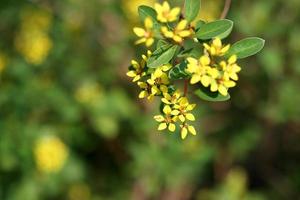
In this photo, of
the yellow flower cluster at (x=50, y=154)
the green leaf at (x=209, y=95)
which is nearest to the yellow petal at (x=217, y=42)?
the green leaf at (x=209, y=95)

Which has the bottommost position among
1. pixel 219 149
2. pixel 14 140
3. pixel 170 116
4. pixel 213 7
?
pixel 219 149

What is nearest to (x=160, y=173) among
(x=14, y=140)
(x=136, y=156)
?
(x=136, y=156)

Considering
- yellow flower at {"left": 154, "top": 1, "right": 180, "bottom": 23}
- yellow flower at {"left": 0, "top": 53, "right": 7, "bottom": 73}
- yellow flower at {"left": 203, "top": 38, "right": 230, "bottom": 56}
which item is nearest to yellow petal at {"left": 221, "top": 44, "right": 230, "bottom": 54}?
yellow flower at {"left": 203, "top": 38, "right": 230, "bottom": 56}

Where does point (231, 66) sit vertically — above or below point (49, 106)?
below

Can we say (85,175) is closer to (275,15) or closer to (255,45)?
(275,15)

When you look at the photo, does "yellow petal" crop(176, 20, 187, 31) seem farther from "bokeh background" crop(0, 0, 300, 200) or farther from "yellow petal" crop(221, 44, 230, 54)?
"bokeh background" crop(0, 0, 300, 200)

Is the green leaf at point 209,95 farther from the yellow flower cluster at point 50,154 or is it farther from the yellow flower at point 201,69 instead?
the yellow flower cluster at point 50,154

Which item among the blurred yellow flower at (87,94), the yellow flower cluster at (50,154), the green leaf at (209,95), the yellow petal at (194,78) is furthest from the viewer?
the blurred yellow flower at (87,94)

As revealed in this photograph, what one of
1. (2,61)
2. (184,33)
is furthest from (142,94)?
(2,61)
